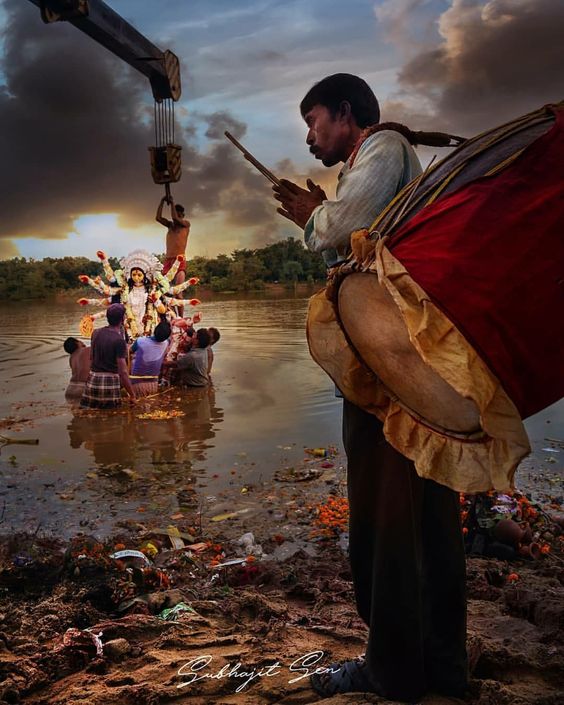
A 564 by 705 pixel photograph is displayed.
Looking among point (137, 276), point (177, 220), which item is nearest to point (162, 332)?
point (137, 276)

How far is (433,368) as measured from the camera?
1502mm

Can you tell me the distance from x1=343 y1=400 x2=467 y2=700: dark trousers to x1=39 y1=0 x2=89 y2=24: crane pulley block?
7.33 metres

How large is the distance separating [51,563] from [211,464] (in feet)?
9.78

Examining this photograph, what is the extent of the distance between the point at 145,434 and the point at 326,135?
5.89 metres

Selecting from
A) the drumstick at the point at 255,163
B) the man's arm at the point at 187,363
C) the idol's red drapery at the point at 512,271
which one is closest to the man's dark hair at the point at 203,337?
the man's arm at the point at 187,363

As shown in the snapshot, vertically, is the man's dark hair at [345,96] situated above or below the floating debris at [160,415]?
above

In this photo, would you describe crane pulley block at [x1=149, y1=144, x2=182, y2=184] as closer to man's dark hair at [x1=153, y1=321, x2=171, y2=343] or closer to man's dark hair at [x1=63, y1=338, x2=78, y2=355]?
man's dark hair at [x1=153, y1=321, x2=171, y2=343]

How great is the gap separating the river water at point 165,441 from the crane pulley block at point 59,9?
16.7ft

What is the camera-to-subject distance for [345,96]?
2.23m

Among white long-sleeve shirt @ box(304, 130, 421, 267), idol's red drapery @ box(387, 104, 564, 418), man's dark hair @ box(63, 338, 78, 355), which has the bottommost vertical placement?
man's dark hair @ box(63, 338, 78, 355)

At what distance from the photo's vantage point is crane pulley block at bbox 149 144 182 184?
32.9 ft

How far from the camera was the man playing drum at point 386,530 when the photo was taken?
6.32ft

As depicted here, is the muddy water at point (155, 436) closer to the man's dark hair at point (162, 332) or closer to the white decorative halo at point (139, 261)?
the man's dark hair at point (162, 332)

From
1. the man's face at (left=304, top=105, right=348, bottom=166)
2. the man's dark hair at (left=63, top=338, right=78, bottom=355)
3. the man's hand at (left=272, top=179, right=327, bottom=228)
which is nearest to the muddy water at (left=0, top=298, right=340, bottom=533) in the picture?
the man's dark hair at (left=63, top=338, right=78, bottom=355)
